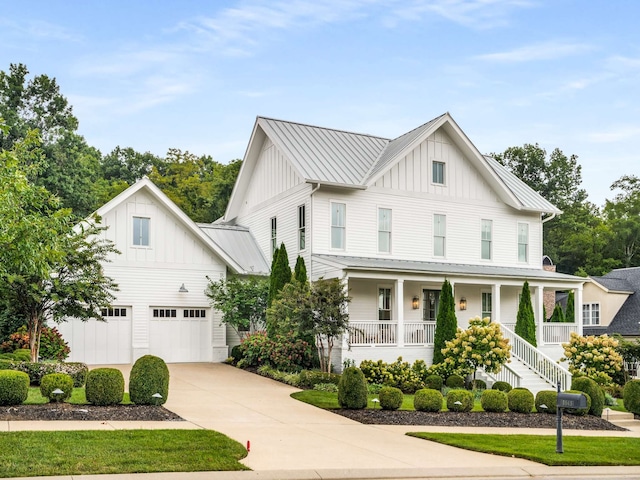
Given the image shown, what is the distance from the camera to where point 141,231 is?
2734 cm

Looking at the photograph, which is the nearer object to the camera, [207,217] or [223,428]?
[223,428]

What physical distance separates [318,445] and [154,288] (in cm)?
1565

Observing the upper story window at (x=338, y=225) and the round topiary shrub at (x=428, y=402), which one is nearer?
the round topiary shrub at (x=428, y=402)

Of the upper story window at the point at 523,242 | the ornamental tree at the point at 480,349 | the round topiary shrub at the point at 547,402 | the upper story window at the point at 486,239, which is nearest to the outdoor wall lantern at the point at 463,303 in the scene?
the upper story window at the point at 486,239

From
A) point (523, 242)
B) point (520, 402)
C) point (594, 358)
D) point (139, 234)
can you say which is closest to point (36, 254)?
Answer: point (139, 234)

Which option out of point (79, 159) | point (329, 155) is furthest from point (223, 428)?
point (79, 159)

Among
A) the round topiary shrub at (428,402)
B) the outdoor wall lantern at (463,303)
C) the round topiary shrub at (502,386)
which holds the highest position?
the outdoor wall lantern at (463,303)

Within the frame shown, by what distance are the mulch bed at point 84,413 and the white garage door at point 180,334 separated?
11.9m

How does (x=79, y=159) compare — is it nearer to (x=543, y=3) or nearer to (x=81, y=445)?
(x=543, y=3)

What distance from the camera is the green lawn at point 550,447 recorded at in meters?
13.0

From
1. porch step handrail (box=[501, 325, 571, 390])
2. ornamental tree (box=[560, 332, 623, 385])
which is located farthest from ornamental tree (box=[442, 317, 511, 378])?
ornamental tree (box=[560, 332, 623, 385])

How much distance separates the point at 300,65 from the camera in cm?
2297

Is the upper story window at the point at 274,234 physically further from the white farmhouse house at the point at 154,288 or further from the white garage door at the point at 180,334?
the white garage door at the point at 180,334

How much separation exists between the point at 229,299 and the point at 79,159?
22.4 meters
